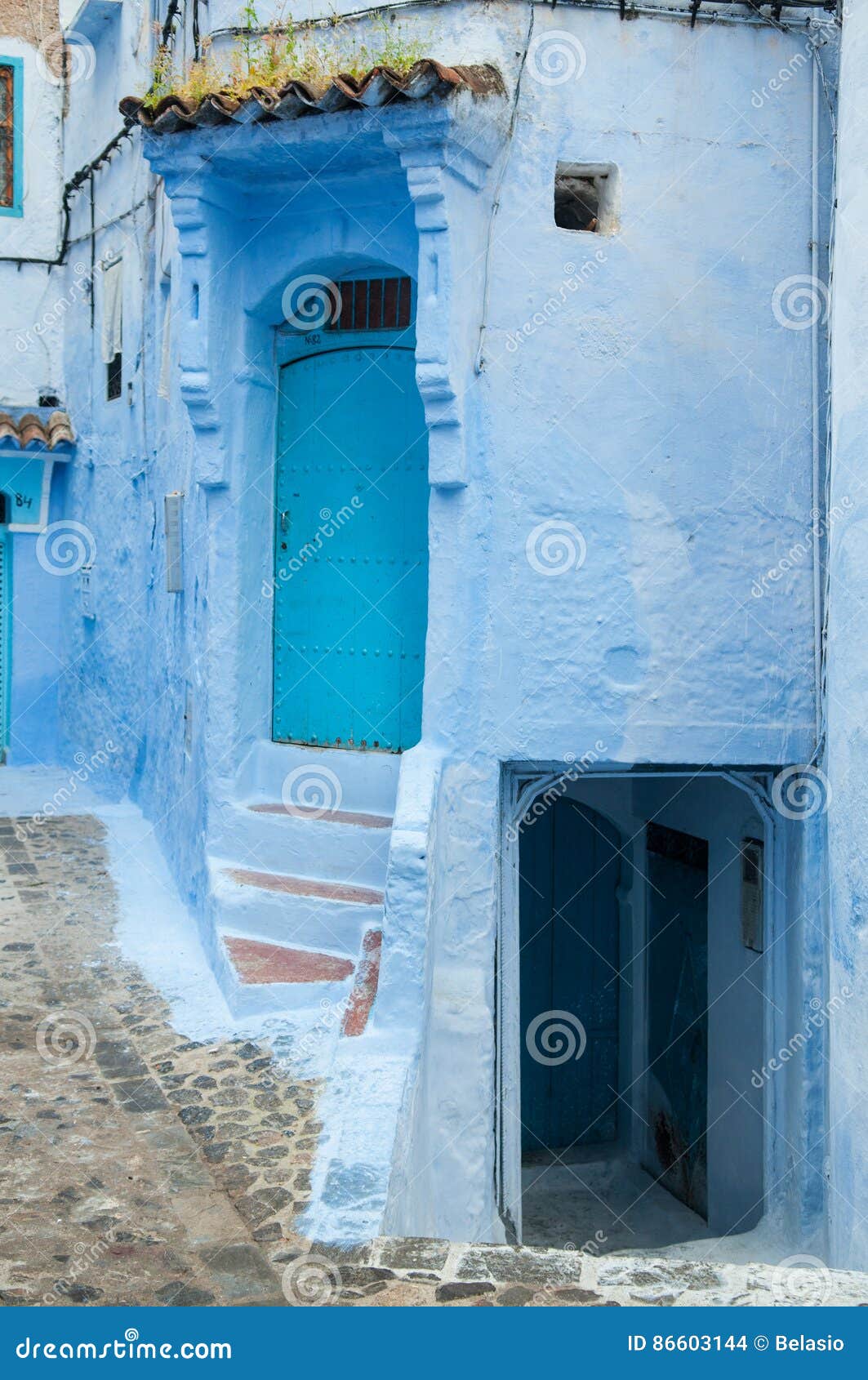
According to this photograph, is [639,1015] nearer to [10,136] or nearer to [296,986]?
[296,986]

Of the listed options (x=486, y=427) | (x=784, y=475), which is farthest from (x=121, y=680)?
(x=784, y=475)

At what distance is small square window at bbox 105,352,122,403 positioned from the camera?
39.4 ft

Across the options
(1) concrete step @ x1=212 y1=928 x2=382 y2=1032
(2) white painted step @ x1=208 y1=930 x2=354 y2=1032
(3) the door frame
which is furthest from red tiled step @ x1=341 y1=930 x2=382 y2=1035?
(3) the door frame

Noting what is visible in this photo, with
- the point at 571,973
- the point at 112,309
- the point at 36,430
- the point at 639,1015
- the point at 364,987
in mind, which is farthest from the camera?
the point at 36,430

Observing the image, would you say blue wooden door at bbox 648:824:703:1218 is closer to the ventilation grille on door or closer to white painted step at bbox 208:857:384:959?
white painted step at bbox 208:857:384:959

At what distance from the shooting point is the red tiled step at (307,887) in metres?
7.22

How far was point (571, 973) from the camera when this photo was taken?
10922mm

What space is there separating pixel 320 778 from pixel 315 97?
3690 mm

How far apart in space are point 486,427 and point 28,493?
7.90 metres

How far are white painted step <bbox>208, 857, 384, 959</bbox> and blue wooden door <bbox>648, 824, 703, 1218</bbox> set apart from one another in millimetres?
3111

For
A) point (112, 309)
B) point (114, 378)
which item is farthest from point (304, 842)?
point (112, 309)

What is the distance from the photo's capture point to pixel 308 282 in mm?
7844

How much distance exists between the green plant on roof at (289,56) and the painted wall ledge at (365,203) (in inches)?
10.8

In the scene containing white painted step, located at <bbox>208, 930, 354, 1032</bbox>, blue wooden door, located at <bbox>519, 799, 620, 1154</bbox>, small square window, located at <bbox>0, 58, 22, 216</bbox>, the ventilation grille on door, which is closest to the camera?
white painted step, located at <bbox>208, 930, 354, 1032</bbox>
